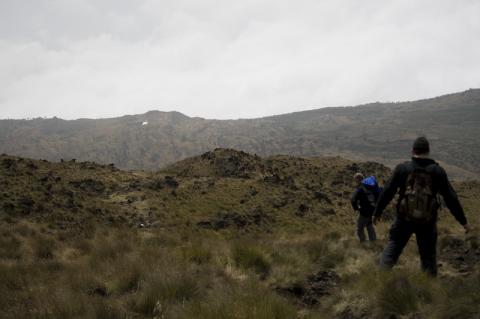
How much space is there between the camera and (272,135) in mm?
159875

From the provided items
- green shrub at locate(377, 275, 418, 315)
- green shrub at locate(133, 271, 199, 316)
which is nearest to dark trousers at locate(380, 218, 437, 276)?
green shrub at locate(377, 275, 418, 315)

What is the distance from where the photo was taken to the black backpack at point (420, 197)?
17.2 feet

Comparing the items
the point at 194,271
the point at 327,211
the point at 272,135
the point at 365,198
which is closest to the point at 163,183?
the point at 327,211

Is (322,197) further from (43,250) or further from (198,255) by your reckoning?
(198,255)

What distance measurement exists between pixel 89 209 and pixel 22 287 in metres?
15.0

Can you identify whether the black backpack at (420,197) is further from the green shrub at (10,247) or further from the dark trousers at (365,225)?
the green shrub at (10,247)

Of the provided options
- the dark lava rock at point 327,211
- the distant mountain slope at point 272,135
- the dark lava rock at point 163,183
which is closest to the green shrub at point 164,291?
the dark lava rock at point 163,183

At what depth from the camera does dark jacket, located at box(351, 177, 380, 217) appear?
394 inches

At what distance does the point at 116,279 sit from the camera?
20.9 feet

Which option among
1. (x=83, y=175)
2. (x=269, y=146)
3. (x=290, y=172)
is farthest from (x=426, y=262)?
(x=269, y=146)

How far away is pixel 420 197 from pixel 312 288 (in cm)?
241

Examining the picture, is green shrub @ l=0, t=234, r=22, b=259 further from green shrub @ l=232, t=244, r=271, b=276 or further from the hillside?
green shrub @ l=232, t=244, r=271, b=276

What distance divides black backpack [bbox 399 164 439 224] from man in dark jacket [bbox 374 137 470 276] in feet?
0.04

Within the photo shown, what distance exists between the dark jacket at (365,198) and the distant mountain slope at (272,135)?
9171 cm
